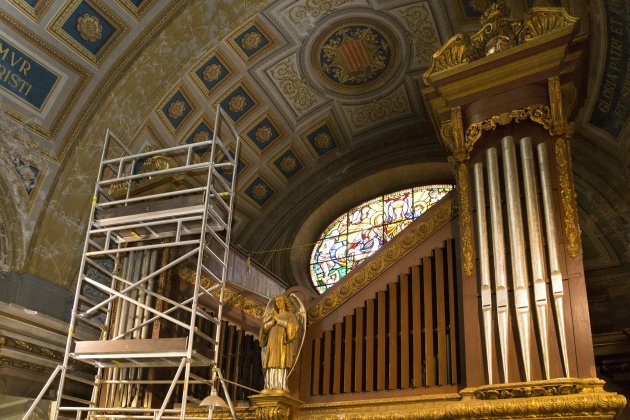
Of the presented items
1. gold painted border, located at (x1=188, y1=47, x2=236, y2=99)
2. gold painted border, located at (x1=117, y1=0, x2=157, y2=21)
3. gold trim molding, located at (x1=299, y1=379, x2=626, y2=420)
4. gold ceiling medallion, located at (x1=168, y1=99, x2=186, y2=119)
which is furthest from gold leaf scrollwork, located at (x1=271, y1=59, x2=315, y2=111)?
gold trim molding, located at (x1=299, y1=379, x2=626, y2=420)

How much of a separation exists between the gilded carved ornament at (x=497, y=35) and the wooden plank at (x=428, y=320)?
219 cm

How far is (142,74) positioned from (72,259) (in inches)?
119

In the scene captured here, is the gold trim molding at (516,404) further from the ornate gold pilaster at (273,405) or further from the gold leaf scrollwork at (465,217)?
the gold leaf scrollwork at (465,217)

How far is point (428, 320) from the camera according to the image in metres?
7.00

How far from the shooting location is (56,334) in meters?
9.60

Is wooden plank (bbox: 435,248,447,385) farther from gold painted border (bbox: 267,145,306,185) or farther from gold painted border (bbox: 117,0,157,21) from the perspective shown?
gold painted border (bbox: 267,145,306,185)

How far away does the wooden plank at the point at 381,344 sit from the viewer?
273 inches

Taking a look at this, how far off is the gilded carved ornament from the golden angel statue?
303 cm

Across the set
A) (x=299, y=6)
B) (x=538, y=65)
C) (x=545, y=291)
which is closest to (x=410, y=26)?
(x=299, y=6)

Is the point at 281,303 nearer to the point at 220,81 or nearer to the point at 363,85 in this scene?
the point at 220,81

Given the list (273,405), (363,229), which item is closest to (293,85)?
(363,229)

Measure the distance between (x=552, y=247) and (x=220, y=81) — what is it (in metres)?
6.75

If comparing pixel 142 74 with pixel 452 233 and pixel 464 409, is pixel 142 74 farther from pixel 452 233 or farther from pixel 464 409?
pixel 464 409

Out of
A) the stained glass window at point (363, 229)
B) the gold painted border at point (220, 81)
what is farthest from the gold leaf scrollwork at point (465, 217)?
the gold painted border at point (220, 81)
